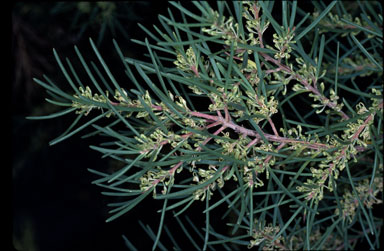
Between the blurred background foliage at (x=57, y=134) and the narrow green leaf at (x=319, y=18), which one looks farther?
the blurred background foliage at (x=57, y=134)

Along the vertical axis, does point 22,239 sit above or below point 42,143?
below

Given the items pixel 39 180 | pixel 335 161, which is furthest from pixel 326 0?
pixel 39 180

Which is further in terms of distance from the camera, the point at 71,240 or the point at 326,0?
the point at 71,240

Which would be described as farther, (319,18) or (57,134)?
(57,134)

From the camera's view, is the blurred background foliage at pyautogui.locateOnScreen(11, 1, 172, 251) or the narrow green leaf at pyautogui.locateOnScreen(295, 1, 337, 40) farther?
the blurred background foliage at pyautogui.locateOnScreen(11, 1, 172, 251)

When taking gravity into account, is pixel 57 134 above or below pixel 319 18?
below

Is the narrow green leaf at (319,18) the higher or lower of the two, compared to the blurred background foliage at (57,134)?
higher

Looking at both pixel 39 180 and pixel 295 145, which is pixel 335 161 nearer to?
pixel 295 145

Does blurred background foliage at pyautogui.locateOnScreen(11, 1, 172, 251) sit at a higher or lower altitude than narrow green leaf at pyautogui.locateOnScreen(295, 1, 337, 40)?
lower
